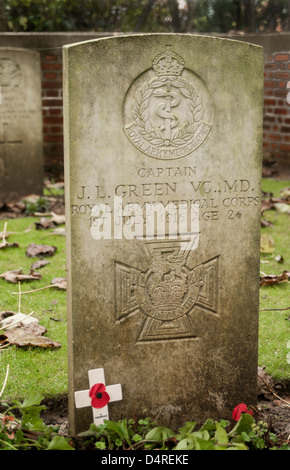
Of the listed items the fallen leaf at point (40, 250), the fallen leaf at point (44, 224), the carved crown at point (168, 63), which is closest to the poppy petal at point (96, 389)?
the carved crown at point (168, 63)

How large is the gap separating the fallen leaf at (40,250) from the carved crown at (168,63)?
2.71 m

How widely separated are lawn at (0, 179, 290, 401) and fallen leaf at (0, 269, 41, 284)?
4cm

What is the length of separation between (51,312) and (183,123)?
1.73 m

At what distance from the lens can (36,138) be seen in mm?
6543

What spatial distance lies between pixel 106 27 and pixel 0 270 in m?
5.30

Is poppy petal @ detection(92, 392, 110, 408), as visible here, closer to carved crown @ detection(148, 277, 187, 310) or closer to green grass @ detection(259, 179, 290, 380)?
carved crown @ detection(148, 277, 187, 310)

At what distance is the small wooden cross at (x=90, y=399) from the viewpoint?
100 inches

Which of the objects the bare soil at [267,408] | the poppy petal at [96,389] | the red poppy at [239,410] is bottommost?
the bare soil at [267,408]

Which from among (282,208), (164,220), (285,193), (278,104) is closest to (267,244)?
(282,208)

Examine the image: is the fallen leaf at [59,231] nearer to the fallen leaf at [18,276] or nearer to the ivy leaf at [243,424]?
the fallen leaf at [18,276]

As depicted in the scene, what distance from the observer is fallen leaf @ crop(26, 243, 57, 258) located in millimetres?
4914

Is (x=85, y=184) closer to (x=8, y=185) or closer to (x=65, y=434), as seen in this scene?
(x=65, y=434)

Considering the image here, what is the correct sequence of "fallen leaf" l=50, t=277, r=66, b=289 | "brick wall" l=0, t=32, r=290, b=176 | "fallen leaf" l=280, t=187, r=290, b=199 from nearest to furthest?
1. "fallen leaf" l=50, t=277, r=66, b=289
2. "fallen leaf" l=280, t=187, r=290, b=199
3. "brick wall" l=0, t=32, r=290, b=176

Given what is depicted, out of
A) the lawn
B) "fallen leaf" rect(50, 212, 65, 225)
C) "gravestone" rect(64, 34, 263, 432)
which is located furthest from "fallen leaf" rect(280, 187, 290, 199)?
"gravestone" rect(64, 34, 263, 432)
